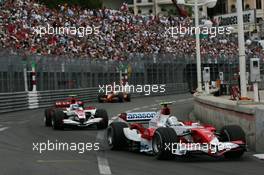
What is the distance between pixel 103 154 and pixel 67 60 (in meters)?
24.0

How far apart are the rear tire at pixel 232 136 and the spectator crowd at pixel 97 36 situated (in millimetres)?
19715

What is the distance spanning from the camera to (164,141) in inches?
416

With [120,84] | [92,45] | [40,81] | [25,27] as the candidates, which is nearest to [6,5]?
[25,27]

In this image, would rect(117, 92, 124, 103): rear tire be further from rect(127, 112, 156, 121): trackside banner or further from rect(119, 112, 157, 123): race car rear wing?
rect(127, 112, 156, 121): trackside banner

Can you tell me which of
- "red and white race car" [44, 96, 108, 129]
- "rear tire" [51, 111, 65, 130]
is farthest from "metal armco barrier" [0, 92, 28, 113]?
"rear tire" [51, 111, 65, 130]

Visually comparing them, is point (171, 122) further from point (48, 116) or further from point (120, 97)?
point (120, 97)

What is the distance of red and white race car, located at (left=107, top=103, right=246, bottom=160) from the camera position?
34.9 feet

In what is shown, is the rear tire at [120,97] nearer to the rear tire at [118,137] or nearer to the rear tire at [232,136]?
the rear tire at [118,137]

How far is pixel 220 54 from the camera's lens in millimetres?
52281

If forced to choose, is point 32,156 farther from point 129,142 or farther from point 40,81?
point 40,81

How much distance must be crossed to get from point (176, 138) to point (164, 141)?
0.70ft

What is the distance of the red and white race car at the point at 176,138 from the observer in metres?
10.6

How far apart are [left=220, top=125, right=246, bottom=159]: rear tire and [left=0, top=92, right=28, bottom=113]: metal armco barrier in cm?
1808

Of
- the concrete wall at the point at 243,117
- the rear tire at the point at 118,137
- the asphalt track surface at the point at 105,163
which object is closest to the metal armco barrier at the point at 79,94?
the concrete wall at the point at 243,117
